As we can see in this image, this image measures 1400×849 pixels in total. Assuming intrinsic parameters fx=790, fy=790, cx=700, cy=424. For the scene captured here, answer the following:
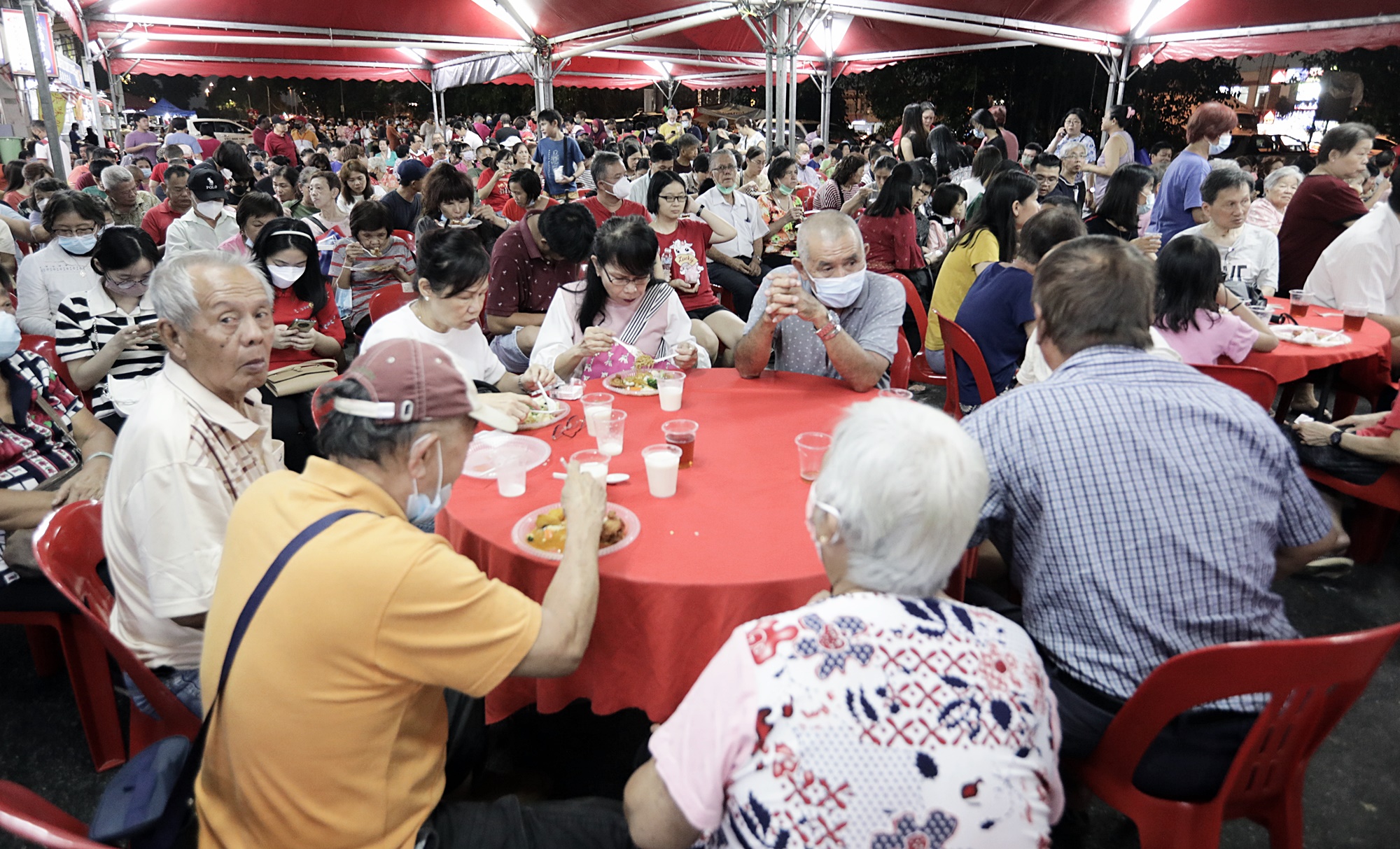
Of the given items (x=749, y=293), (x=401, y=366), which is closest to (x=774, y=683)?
(x=401, y=366)

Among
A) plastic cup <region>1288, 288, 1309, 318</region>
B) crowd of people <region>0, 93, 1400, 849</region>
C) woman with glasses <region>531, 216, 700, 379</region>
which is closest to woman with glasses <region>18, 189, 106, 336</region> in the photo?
crowd of people <region>0, 93, 1400, 849</region>

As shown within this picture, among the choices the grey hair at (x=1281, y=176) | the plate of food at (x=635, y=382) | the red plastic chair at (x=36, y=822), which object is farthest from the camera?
the grey hair at (x=1281, y=176)

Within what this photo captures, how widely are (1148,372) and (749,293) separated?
5244 mm

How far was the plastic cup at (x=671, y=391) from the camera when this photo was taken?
2.89m

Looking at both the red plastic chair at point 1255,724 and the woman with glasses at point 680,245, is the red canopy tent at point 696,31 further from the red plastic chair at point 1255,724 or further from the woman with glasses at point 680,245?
the red plastic chair at point 1255,724

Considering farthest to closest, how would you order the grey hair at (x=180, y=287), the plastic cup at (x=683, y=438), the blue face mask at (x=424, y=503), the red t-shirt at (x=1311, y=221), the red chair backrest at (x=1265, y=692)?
1. the red t-shirt at (x=1311, y=221)
2. the plastic cup at (x=683, y=438)
3. the grey hair at (x=180, y=287)
4. the blue face mask at (x=424, y=503)
5. the red chair backrest at (x=1265, y=692)

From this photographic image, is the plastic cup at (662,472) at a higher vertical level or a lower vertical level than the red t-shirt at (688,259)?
lower

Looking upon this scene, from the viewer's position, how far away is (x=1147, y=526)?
169 centimetres

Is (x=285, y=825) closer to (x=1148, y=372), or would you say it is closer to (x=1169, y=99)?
(x=1148, y=372)

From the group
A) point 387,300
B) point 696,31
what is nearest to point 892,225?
point 387,300

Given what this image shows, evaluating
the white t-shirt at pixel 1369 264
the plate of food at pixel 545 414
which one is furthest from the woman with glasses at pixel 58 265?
the white t-shirt at pixel 1369 264

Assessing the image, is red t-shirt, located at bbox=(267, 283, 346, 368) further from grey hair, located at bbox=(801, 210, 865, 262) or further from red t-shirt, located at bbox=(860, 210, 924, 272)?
red t-shirt, located at bbox=(860, 210, 924, 272)

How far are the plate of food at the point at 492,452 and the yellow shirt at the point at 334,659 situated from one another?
0.91 metres

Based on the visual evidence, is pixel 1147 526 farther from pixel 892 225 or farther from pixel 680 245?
pixel 892 225
